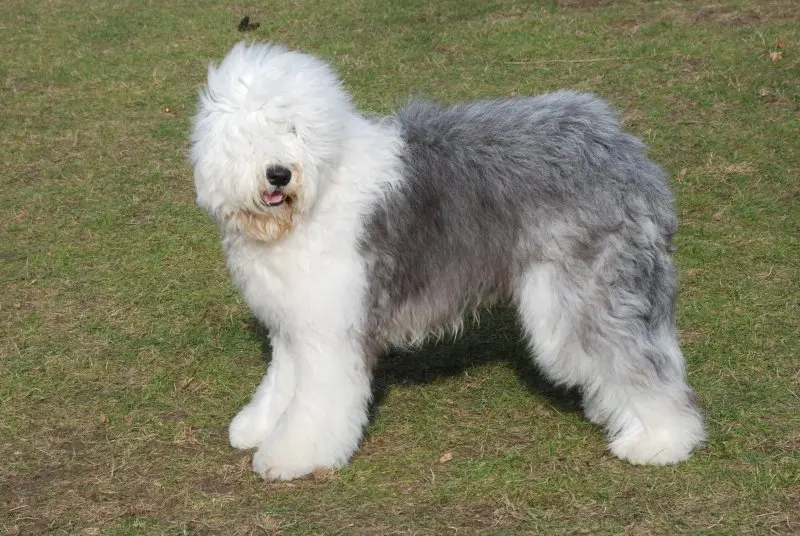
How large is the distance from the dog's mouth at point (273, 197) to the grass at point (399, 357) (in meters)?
1.20

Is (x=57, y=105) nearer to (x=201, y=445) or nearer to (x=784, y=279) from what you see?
(x=201, y=445)

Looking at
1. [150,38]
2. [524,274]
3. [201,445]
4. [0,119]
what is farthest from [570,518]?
[150,38]

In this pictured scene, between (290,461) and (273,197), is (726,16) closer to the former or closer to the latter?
(273,197)

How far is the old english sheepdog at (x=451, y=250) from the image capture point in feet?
13.8

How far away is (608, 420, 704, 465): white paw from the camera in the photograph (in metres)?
4.36

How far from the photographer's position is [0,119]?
9.54 meters

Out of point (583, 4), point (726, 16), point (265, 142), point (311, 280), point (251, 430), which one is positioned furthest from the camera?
point (583, 4)

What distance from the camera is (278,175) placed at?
3.99m

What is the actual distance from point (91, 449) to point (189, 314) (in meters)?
1.43

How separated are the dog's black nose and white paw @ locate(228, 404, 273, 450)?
1.23 metres

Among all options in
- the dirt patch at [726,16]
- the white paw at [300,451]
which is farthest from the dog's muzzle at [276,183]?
the dirt patch at [726,16]

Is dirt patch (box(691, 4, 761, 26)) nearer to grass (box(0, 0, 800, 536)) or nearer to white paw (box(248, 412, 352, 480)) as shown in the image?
grass (box(0, 0, 800, 536))

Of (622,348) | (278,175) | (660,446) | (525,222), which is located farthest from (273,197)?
(660,446)

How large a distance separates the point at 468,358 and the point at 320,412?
4.65ft
